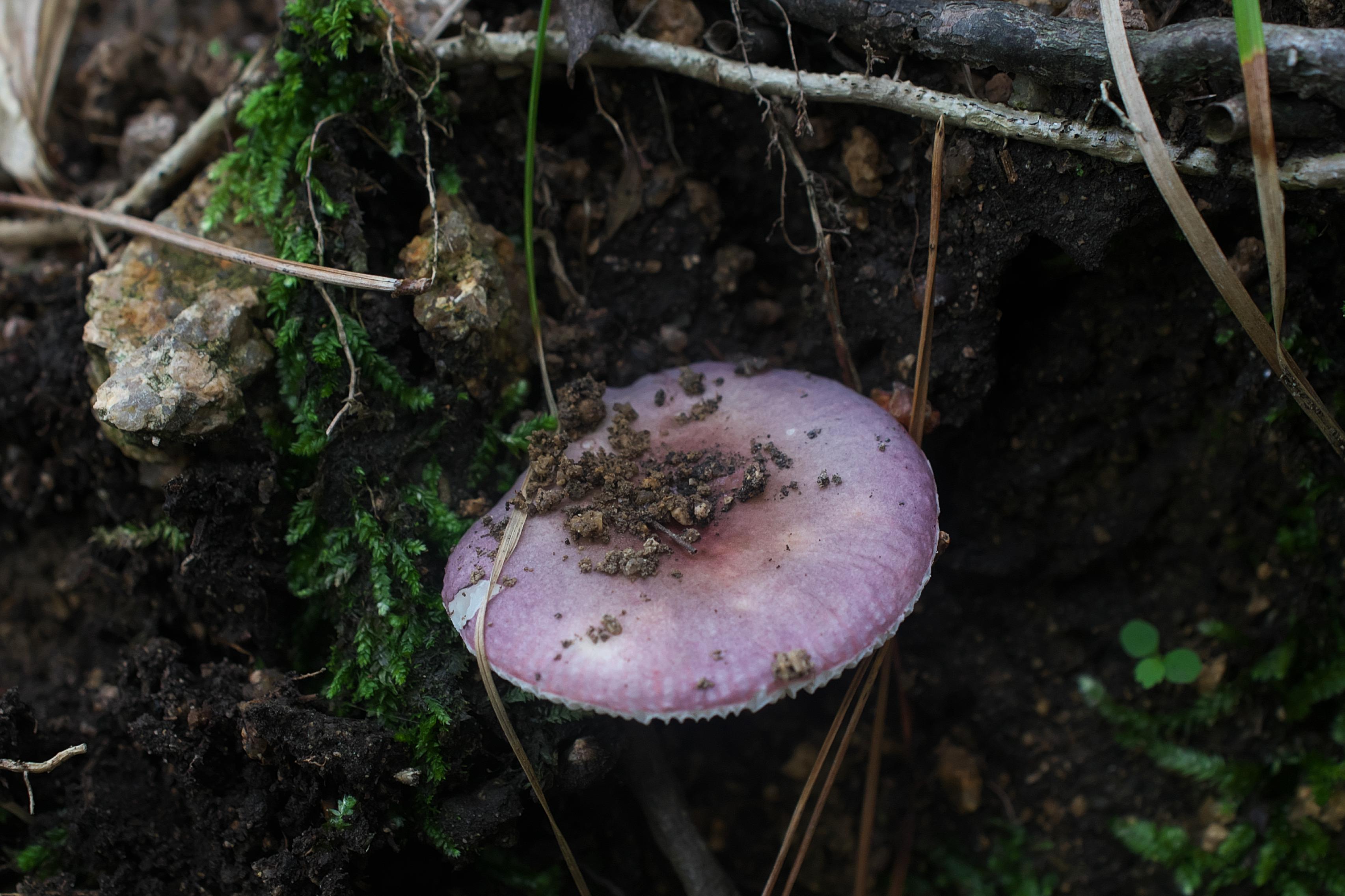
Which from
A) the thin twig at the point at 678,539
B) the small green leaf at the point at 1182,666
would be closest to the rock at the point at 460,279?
the thin twig at the point at 678,539

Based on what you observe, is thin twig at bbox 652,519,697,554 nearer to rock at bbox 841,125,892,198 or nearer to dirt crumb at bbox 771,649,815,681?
dirt crumb at bbox 771,649,815,681

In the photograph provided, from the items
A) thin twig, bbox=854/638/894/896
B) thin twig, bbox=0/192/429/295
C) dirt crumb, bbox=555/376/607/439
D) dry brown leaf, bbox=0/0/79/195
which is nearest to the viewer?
thin twig, bbox=0/192/429/295

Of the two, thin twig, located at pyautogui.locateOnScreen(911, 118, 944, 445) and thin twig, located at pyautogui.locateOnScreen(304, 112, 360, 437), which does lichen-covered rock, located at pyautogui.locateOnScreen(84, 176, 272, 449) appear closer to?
thin twig, located at pyautogui.locateOnScreen(304, 112, 360, 437)

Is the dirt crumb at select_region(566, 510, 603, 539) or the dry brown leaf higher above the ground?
the dry brown leaf

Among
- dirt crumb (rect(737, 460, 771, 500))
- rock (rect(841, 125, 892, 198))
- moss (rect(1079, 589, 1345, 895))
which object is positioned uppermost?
rock (rect(841, 125, 892, 198))

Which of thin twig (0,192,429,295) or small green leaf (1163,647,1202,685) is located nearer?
thin twig (0,192,429,295)

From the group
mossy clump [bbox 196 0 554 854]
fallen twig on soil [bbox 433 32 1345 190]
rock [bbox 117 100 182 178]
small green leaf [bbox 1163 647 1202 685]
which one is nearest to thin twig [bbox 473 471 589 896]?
mossy clump [bbox 196 0 554 854]

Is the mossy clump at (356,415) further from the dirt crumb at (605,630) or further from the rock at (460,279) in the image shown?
the dirt crumb at (605,630)

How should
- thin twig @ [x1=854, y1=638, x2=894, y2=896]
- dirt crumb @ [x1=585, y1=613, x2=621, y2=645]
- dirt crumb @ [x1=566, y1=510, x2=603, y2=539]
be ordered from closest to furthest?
dirt crumb @ [x1=585, y1=613, x2=621, y2=645]
dirt crumb @ [x1=566, y1=510, x2=603, y2=539]
thin twig @ [x1=854, y1=638, x2=894, y2=896]

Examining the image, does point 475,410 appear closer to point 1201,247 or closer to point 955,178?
point 955,178
